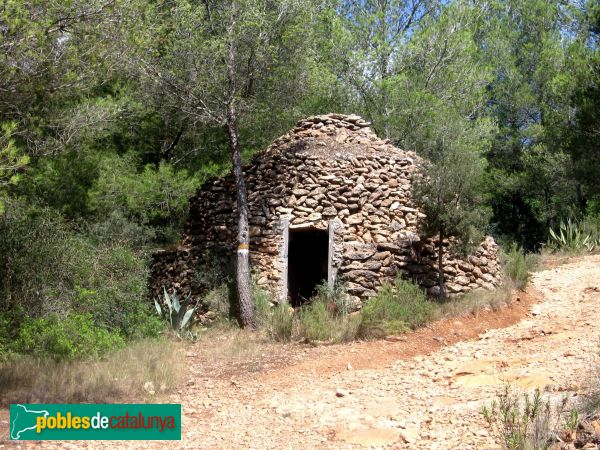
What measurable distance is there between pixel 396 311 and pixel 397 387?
101 inches

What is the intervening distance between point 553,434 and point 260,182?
8.26 m

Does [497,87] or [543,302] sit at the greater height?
[497,87]

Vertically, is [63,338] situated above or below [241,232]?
below

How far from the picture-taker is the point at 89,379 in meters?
Result: 7.76

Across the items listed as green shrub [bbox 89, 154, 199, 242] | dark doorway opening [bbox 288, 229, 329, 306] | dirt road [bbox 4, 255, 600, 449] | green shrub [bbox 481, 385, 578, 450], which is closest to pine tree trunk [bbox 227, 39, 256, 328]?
dirt road [bbox 4, 255, 600, 449]

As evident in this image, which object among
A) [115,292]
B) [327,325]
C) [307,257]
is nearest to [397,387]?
[327,325]

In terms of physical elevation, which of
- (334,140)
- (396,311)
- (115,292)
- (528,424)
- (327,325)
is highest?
(334,140)

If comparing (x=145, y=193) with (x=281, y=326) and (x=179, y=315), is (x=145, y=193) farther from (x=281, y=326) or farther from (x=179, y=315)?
(x=281, y=326)

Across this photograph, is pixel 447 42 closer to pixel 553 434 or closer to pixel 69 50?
pixel 69 50

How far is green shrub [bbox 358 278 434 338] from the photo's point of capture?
10188 mm

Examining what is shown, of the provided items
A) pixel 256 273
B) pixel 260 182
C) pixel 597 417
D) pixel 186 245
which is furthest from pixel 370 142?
pixel 597 417

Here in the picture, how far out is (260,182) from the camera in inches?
494

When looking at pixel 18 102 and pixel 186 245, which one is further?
pixel 186 245

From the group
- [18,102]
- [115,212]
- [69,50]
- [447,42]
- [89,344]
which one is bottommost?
[89,344]
